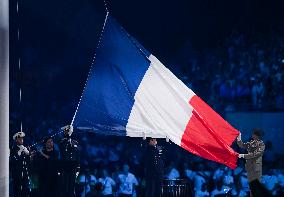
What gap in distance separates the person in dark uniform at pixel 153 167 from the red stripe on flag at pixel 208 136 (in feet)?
9.40

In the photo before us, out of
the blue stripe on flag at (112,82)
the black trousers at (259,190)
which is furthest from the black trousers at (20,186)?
the black trousers at (259,190)

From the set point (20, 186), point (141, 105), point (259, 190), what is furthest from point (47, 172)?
point (259, 190)

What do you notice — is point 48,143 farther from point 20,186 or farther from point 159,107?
point 159,107

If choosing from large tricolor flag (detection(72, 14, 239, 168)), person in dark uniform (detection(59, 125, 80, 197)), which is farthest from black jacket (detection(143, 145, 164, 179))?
large tricolor flag (detection(72, 14, 239, 168))

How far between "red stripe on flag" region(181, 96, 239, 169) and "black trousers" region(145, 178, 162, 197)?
302cm

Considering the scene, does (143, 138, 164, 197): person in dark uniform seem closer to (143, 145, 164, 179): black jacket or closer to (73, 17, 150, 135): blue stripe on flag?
Result: (143, 145, 164, 179): black jacket

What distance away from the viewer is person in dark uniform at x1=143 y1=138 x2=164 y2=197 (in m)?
11.3

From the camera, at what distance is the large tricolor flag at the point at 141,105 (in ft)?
26.8

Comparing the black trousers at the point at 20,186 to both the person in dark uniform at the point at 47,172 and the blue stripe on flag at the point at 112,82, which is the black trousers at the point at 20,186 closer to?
the person in dark uniform at the point at 47,172

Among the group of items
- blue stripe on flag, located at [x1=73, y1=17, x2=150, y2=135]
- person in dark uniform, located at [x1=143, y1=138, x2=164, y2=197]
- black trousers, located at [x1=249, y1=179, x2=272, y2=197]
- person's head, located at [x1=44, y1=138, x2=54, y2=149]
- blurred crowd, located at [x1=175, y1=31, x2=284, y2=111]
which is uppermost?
blurred crowd, located at [x1=175, y1=31, x2=284, y2=111]

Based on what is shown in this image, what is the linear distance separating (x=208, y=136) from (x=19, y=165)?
4.71 m

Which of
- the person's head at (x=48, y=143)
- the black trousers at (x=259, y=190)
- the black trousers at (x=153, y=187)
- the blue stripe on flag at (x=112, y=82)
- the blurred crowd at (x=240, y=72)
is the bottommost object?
the black trousers at (x=259, y=190)

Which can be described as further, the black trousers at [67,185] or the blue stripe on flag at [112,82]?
the black trousers at [67,185]

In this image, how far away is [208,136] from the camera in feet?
27.0
